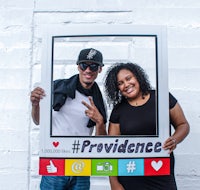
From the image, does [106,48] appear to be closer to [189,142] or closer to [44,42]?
[44,42]

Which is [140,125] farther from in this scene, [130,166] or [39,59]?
[39,59]

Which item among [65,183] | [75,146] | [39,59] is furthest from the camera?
[39,59]

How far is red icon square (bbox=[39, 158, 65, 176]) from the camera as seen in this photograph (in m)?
0.95

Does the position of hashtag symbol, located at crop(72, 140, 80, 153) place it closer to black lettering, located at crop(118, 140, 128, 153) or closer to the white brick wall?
black lettering, located at crop(118, 140, 128, 153)

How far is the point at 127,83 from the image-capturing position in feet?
3.16

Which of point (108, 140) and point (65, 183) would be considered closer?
point (108, 140)

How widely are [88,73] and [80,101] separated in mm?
78

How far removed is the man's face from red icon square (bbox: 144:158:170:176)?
25 centimetres

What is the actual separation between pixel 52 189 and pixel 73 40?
1.42 ft

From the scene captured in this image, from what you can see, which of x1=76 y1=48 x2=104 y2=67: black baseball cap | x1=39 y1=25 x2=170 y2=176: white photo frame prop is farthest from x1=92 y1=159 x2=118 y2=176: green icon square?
x1=76 y1=48 x2=104 y2=67: black baseball cap

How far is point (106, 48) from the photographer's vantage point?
3.22ft

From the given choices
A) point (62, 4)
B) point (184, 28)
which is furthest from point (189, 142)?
point (62, 4)

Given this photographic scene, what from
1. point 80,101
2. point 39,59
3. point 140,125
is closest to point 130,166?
point 140,125

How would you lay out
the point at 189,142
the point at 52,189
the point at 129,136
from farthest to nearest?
the point at 189,142
the point at 52,189
the point at 129,136
